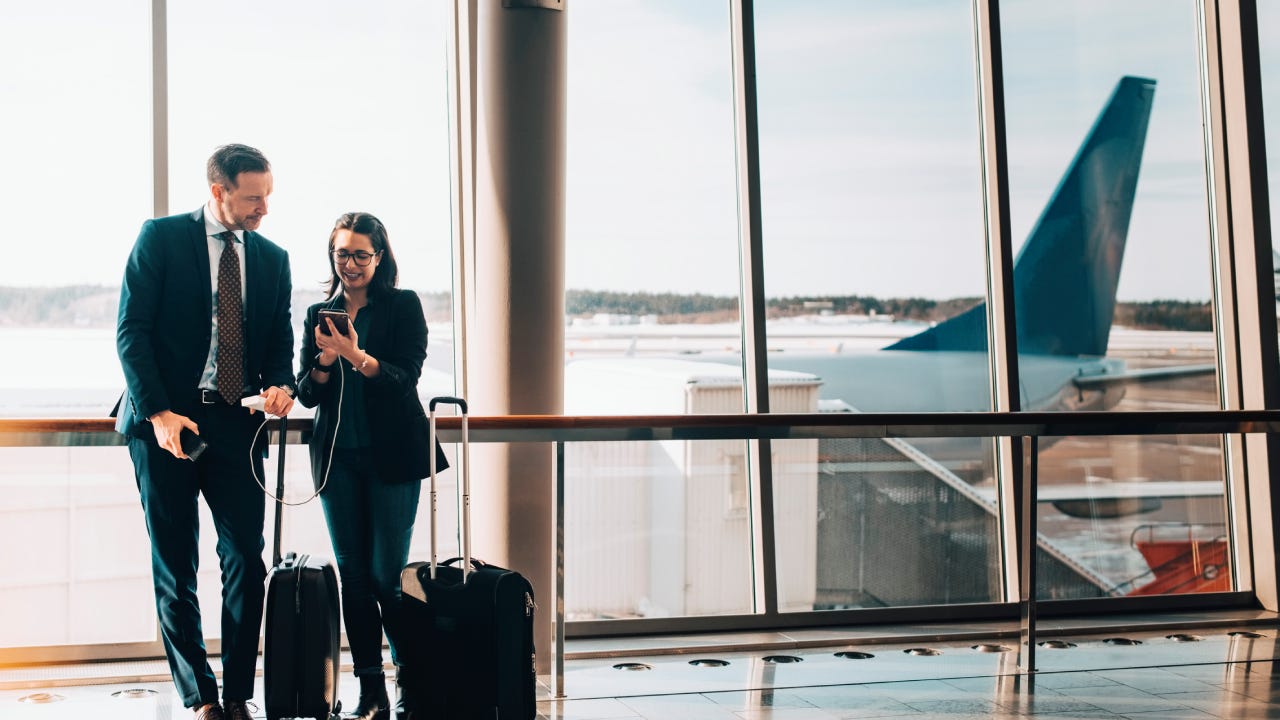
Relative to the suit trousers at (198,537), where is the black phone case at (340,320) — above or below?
above

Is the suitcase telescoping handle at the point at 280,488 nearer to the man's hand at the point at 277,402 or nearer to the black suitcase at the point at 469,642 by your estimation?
the man's hand at the point at 277,402

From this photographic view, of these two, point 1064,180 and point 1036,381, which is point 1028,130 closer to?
point 1064,180

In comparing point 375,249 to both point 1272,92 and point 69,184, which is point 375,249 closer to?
point 69,184

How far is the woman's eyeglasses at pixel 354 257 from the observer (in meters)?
2.84

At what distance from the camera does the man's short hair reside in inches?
104

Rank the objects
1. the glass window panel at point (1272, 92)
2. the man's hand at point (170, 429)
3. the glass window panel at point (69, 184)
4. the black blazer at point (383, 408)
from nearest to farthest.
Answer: the man's hand at point (170, 429) < the black blazer at point (383, 408) < the glass window panel at point (69, 184) < the glass window panel at point (1272, 92)

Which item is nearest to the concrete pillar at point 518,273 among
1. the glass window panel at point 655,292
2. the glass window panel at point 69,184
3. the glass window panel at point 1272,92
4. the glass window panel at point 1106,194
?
the glass window panel at point 655,292

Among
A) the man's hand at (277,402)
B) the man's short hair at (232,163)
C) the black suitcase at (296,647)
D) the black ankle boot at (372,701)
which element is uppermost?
the man's short hair at (232,163)

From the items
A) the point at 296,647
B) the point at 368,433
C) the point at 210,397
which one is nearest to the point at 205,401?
the point at 210,397

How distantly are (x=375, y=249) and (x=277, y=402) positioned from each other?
47 cm

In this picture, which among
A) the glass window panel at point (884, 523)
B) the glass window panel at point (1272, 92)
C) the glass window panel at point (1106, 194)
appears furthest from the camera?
the glass window panel at point (1272, 92)

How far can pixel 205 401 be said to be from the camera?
8.65 ft

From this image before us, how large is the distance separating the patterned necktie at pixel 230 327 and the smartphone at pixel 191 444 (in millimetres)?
124

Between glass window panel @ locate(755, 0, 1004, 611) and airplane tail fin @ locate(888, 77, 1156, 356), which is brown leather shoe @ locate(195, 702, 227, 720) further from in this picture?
airplane tail fin @ locate(888, 77, 1156, 356)
